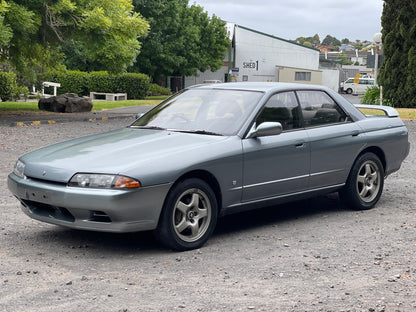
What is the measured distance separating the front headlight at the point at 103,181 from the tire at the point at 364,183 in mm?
3209

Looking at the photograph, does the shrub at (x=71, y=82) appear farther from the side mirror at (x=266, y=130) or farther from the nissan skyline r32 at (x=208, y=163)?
the side mirror at (x=266, y=130)

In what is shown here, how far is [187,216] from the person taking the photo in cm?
616

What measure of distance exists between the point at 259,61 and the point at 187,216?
69240 millimetres

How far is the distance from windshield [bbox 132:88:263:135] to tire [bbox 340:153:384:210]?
166cm

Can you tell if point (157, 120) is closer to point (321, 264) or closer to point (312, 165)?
point (312, 165)

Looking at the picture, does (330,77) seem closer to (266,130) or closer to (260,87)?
(260,87)

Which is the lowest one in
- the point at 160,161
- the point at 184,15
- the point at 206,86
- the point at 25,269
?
the point at 25,269

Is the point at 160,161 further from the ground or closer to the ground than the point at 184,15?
closer to the ground

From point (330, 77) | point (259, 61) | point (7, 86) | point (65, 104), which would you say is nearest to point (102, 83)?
point (7, 86)

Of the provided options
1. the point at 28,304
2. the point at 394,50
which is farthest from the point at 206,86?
the point at 394,50

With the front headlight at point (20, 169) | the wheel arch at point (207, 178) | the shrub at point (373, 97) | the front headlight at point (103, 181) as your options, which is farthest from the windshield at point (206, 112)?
the shrub at point (373, 97)

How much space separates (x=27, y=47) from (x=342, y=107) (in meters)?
19.3

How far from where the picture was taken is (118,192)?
566 cm

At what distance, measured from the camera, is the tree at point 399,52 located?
1137 inches
